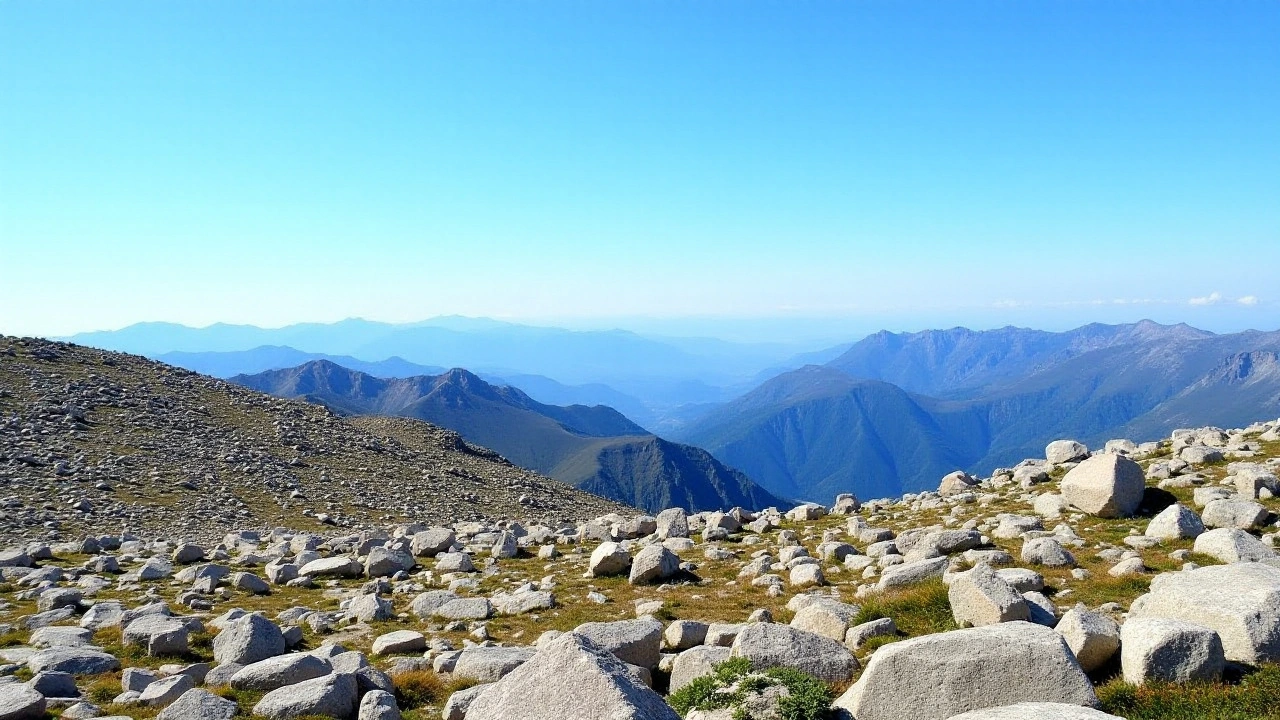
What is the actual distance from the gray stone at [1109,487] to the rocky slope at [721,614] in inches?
2.7

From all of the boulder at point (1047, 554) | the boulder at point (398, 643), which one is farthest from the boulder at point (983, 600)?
the boulder at point (398, 643)

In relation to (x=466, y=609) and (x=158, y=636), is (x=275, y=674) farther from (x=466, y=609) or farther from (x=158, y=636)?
(x=466, y=609)

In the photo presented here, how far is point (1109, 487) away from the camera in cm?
2203

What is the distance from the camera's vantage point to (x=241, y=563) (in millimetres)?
25516

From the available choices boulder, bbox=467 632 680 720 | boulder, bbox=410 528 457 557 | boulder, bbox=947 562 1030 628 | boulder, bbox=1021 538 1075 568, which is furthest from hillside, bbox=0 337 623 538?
boulder, bbox=947 562 1030 628

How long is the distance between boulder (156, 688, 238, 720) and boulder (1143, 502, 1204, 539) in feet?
74.4

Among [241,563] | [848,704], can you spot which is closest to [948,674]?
[848,704]

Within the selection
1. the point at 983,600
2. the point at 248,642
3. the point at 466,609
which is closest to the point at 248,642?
the point at 248,642

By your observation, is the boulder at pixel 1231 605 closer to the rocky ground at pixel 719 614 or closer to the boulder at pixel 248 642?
the rocky ground at pixel 719 614

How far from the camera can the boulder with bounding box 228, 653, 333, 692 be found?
1201 cm

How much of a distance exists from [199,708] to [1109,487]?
82.4ft

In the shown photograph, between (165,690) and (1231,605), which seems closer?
(1231,605)

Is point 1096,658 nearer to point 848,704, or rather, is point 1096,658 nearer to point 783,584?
point 848,704

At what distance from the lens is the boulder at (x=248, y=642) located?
13.7 meters
